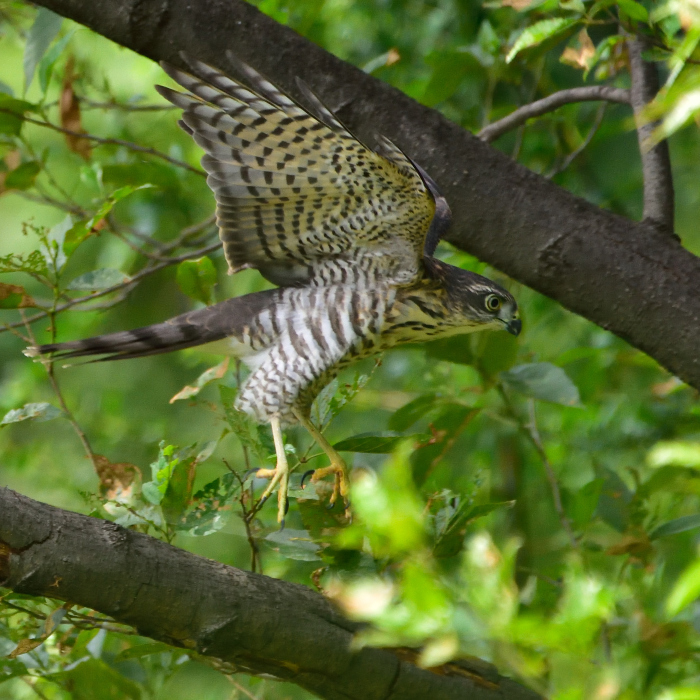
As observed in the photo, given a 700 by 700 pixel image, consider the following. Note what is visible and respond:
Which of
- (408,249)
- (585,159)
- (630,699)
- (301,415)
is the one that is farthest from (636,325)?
→ (585,159)

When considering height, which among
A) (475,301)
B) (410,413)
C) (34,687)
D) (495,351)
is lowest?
(34,687)

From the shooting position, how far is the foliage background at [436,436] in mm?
916

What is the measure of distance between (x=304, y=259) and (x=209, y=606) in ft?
3.96

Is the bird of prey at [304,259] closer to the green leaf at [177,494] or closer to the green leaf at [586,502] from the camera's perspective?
the green leaf at [177,494]

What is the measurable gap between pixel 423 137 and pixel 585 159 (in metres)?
1.66

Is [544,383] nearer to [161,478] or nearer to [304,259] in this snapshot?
[304,259]

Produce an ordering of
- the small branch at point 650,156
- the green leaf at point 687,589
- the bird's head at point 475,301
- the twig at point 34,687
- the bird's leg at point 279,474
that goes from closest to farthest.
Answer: the green leaf at point 687,589
the twig at point 34,687
the bird's leg at point 279,474
the small branch at point 650,156
the bird's head at point 475,301

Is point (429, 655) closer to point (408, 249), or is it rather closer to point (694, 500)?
point (408, 249)

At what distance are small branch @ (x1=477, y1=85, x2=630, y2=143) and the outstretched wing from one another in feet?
1.30

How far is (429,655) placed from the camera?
0.87 m

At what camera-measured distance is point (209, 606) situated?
1563mm

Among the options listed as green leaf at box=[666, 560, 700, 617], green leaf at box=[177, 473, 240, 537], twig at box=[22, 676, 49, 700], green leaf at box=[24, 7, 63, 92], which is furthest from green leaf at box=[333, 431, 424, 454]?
green leaf at box=[24, 7, 63, 92]

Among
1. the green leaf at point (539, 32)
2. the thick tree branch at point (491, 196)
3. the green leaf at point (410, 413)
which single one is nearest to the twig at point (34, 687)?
the green leaf at point (410, 413)

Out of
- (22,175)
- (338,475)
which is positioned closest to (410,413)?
(338,475)
